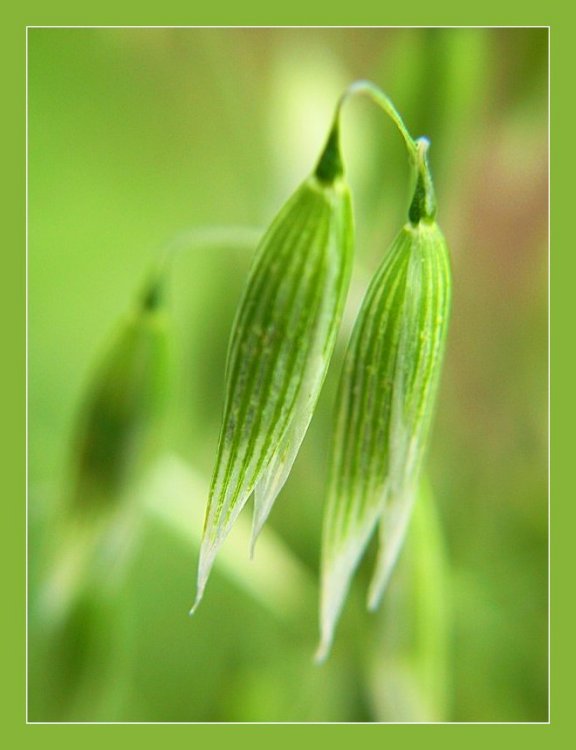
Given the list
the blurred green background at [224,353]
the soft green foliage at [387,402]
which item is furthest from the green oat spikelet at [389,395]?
the blurred green background at [224,353]

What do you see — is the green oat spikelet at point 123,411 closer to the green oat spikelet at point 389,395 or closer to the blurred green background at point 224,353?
the blurred green background at point 224,353

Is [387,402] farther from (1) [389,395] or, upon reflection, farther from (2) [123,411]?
(2) [123,411]

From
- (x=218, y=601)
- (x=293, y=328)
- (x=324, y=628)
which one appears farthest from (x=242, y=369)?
(x=218, y=601)

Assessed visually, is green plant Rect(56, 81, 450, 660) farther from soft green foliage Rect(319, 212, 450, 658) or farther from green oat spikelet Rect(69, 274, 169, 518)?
green oat spikelet Rect(69, 274, 169, 518)

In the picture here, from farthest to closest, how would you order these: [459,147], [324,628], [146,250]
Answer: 1. [146,250]
2. [459,147]
3. [324,628]

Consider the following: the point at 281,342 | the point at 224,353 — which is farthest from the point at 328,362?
the point at 224,353

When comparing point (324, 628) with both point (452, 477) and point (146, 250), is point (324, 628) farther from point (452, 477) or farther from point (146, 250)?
point (146, 250)
